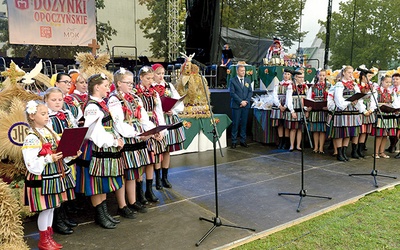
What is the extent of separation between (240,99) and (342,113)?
212 cm

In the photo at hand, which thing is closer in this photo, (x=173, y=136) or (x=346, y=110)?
(x=173, y=136)

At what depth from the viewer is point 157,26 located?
14594 mm

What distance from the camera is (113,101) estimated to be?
348 cm

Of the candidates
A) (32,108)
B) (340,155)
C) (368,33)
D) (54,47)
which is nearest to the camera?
(32,108)

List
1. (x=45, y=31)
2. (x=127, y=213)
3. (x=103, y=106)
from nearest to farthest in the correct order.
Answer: (x=103, y=106) < (x=127, y=213) < (x=45, y=31)

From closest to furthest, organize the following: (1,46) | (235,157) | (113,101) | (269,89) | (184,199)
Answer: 1. (113,101)
2. (184,199)
3. (235,157)
4. (269,89)
5. (1,46)

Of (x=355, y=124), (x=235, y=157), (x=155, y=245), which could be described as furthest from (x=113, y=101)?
(x=355, y=124)

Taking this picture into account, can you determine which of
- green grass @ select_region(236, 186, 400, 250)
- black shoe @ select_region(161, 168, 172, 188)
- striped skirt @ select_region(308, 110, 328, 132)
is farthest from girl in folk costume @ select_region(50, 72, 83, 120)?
striped skirt @ select_region(308, 110, 328, 132)

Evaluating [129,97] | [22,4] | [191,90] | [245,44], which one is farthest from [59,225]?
[245,44]

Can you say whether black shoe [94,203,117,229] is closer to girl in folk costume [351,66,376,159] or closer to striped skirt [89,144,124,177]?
striped skirt [89,144,124,177]

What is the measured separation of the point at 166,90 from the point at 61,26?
8.69 meters

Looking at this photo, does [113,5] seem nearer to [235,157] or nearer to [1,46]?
[1,46]

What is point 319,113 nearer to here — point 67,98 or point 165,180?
point 165,180

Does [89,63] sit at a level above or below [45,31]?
below
